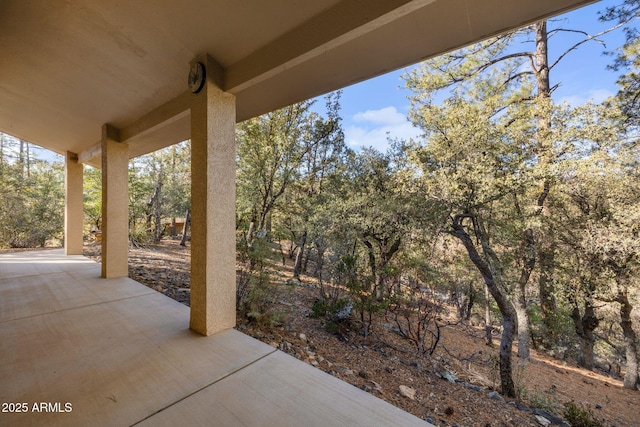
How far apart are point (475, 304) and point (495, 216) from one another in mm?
8037

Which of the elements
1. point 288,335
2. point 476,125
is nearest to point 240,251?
point 288,335

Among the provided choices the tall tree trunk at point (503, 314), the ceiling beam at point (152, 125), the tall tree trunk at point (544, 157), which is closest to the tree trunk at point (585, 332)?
the tall tree trunk at point (544, 157)

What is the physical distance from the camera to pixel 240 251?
9.53ft

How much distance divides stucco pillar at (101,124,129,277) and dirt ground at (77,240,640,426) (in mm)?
416

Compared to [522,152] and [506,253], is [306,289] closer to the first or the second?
[506,253]

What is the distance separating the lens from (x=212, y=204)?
6.34 feet

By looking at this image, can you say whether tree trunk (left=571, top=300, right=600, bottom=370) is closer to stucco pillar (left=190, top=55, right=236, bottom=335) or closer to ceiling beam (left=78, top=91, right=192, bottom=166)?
stucco pillar (left=190, top=55, right=236, bottom=335)

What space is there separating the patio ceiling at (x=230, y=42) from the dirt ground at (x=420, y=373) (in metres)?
Result: 2.45

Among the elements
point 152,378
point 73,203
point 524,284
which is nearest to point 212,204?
point 152,378

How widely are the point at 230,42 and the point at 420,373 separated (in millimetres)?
3991

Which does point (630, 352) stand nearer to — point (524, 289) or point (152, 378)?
point (524, 289)

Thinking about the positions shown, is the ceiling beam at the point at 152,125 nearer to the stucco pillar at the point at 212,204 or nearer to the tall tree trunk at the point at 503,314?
the stucco pillar at the point at 212,204

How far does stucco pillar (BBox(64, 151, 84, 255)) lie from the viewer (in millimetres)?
5070

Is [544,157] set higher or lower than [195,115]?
higher
